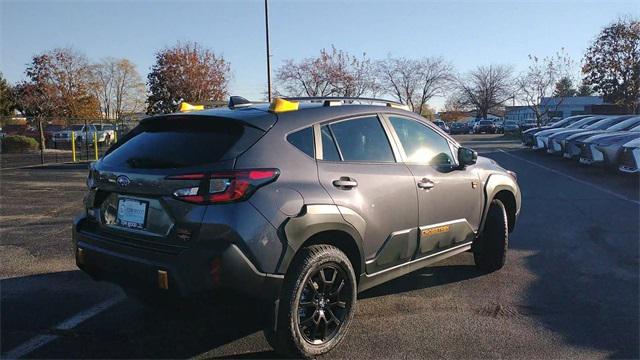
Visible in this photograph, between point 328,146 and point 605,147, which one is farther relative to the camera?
point 605,147

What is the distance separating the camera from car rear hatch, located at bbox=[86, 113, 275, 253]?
3.17 meters

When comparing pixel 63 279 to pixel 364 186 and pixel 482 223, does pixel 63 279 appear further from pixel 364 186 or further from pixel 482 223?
pixel 482 223

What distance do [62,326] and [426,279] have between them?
10.8ft

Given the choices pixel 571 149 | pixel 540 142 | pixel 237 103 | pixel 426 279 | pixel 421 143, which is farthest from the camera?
pixel 540 142

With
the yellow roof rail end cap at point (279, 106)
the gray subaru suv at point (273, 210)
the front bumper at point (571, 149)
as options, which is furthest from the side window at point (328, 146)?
the front bumper at point (571, 149)

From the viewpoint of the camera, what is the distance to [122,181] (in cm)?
348

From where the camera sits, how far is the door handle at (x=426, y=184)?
4320 millimetres

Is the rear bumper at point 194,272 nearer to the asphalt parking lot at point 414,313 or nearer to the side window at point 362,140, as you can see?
the asphalt parking lot at point 414,313

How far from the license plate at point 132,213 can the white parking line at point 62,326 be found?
1.07m

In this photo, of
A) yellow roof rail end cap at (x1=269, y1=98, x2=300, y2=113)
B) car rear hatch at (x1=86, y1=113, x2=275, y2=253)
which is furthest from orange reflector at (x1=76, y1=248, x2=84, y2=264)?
yellow roof rail end cap at (x1=269, y1=98, x2=300, y2=113)

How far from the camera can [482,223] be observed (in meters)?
5.19

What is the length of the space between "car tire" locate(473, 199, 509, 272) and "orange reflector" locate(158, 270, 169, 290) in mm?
3367

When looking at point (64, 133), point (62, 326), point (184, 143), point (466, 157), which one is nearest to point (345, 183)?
point (184, 143)

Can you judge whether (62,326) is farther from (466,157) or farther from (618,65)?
(618,65)
